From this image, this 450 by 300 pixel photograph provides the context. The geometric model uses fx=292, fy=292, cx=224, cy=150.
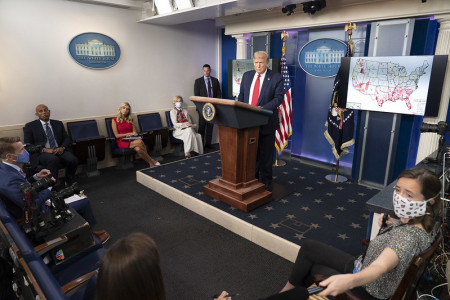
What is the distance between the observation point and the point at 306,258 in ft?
5.90

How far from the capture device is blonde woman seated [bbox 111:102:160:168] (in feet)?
17.2

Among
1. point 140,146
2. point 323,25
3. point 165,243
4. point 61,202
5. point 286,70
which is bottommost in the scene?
point 165,243

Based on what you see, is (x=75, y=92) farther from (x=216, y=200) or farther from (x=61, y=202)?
(x=61, y=202)

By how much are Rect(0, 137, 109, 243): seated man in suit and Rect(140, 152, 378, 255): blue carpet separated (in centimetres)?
155

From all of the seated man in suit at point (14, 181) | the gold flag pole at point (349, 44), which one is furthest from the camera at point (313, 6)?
the seated man in suit at point (14, 181)

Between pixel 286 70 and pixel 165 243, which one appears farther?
pixel 286 70

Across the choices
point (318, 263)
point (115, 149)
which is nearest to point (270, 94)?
point (318, 263)

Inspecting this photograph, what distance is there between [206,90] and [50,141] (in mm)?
3395

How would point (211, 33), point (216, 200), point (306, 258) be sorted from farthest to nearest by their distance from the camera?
point (211, 33)
point (216, 200)
point (306, 258)

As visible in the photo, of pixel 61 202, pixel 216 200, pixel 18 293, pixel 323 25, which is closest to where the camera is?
pixel 18 293

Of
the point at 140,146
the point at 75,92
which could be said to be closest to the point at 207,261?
the point at 140,146

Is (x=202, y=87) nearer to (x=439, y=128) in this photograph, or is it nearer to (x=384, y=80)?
(x=384, y=80)

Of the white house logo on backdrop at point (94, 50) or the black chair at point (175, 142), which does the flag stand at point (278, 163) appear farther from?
the white house logo on backdrop at point (94, 50)

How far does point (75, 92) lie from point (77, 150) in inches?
44.7
